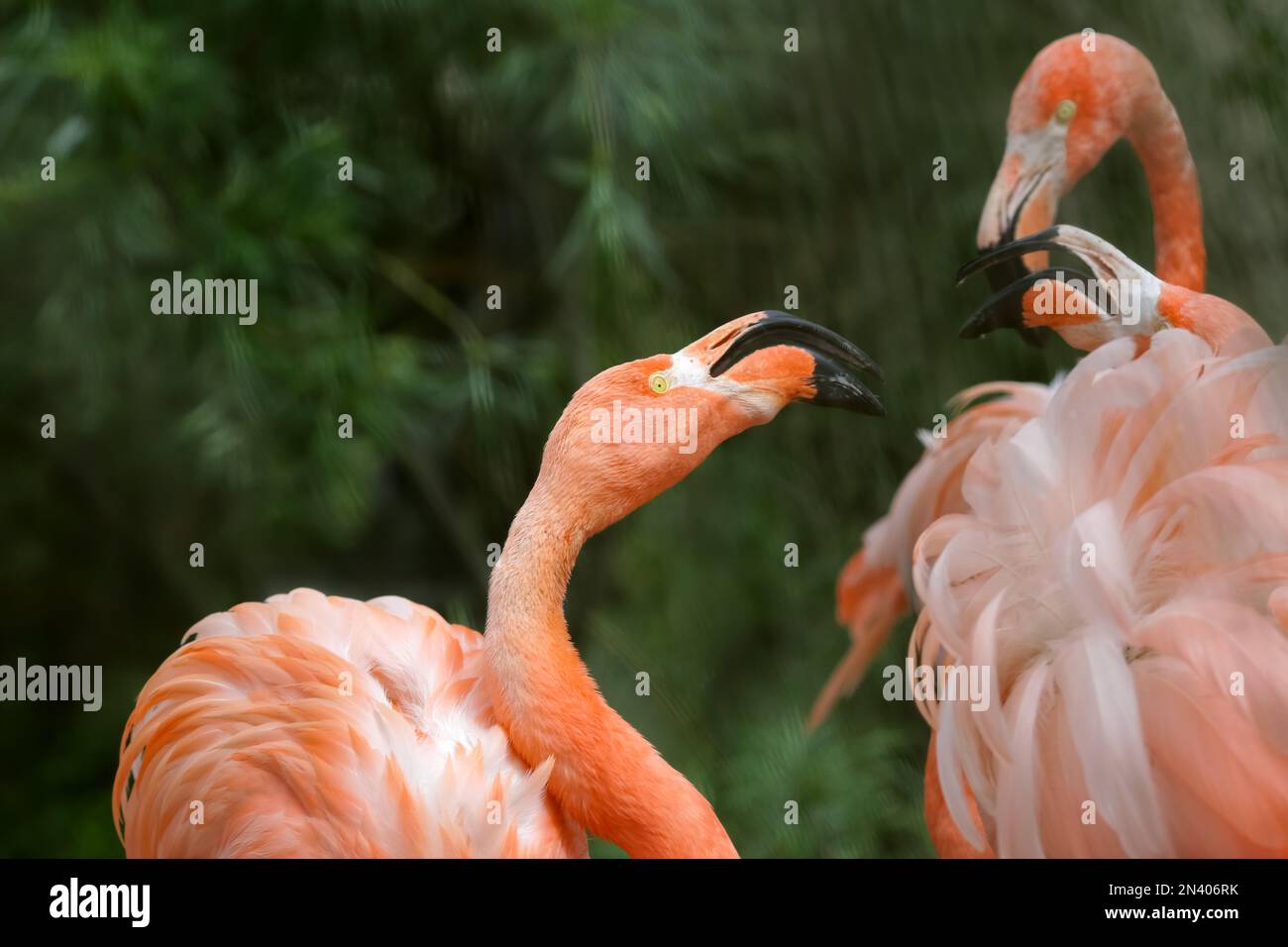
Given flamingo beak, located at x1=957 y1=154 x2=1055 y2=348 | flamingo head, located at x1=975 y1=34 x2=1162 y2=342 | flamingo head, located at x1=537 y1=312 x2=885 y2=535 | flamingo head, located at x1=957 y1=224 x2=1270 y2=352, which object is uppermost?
flamingo head, located at x1=975 y1=34 x2=1162 y2=342

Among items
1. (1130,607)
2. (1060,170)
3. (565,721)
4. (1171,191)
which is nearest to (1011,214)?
(1060,170)

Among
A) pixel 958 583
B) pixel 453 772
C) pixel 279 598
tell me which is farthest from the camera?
pixel 279 598

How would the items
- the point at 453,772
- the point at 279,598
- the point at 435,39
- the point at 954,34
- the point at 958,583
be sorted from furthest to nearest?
the point at 435,39 → the point at 954,34 → the point at 279,598 → the point at 958,583 → the point at 453,772

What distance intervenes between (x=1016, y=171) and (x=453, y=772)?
1.02m

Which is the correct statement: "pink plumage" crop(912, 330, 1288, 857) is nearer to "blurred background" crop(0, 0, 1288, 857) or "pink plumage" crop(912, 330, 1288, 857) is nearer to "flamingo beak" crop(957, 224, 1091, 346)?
"flamingo beak" crop(957, 224, 1091, 346)

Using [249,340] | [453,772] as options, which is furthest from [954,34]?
[453,772]

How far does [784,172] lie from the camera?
5.76ft

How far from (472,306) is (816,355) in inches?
35.1

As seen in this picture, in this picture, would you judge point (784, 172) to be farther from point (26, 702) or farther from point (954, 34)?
point (26, 702)

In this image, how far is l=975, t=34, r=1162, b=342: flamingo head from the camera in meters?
1.42

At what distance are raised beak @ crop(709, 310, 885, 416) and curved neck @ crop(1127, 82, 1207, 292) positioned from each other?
535 mm

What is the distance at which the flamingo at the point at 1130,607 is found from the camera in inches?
40.6

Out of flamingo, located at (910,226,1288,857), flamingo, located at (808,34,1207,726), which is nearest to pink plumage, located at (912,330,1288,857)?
flamingo, located at (910,226,1288,857)

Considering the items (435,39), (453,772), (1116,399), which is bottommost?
(453,772)
